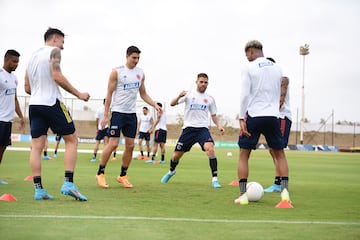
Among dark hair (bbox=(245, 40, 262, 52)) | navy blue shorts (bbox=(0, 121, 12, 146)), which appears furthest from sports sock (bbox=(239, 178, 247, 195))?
navy blue shorts (bbox=(0, 121, 12, 146))

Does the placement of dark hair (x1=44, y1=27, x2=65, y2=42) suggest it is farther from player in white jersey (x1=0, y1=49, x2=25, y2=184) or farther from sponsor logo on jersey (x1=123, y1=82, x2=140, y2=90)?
sponsor logo on jersey (x1=123, y1=82, x2=140, y2=90)

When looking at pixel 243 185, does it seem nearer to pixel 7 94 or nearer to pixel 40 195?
pixel 40 195

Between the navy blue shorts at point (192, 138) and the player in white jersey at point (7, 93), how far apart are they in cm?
350

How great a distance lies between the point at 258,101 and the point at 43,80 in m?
3.10

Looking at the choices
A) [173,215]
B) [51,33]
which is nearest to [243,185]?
[173,215]

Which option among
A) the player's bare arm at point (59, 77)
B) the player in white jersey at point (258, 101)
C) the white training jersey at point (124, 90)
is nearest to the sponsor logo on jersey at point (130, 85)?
the white training jersey at point (124, 90)

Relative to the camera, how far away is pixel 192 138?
38.9ft

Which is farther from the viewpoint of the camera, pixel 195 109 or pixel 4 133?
pixel 195 109

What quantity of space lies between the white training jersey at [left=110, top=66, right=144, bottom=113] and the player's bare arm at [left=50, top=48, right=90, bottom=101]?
2.64 m

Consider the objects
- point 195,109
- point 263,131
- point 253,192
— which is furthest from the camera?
point 195,109

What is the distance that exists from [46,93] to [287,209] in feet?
12.2

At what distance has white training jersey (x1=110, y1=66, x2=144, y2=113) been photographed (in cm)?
1037

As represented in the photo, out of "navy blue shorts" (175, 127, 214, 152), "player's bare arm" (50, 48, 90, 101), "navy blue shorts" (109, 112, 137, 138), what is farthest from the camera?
"navy blue shorts" (175, 127, 214, 152)

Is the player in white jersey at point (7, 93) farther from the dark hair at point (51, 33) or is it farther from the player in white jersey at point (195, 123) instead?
the player in white jersey at point (195, 123)
